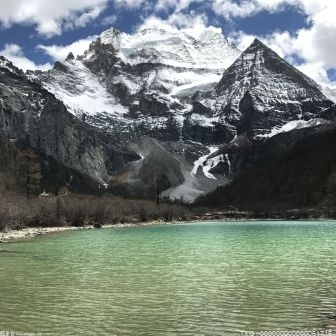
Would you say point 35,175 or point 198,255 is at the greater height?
point 35,175

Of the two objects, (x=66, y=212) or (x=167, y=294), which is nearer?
(x=167, y=294)

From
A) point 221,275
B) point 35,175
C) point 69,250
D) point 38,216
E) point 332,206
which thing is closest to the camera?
point 221,275

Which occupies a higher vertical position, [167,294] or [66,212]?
[66,212]

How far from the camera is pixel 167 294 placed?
28406mm

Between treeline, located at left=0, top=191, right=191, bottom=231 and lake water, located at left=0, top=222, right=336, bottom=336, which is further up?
treeline, located at left=0, top=191, right=191, bottom=231

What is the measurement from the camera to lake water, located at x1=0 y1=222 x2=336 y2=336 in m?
21.3

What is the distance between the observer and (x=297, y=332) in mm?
19234

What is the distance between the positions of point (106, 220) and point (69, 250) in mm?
93285

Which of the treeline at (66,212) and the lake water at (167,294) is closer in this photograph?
the lake water at (167,294)

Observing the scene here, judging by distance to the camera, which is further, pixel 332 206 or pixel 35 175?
pixel 332 206

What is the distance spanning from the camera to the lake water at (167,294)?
70.0ft

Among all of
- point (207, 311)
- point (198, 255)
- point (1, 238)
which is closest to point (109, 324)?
point (207, 311)

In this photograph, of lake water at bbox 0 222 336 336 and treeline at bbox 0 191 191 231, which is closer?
lake water at bbox 0 222 336 336

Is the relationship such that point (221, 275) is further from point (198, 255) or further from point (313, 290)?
point (198, 255)
